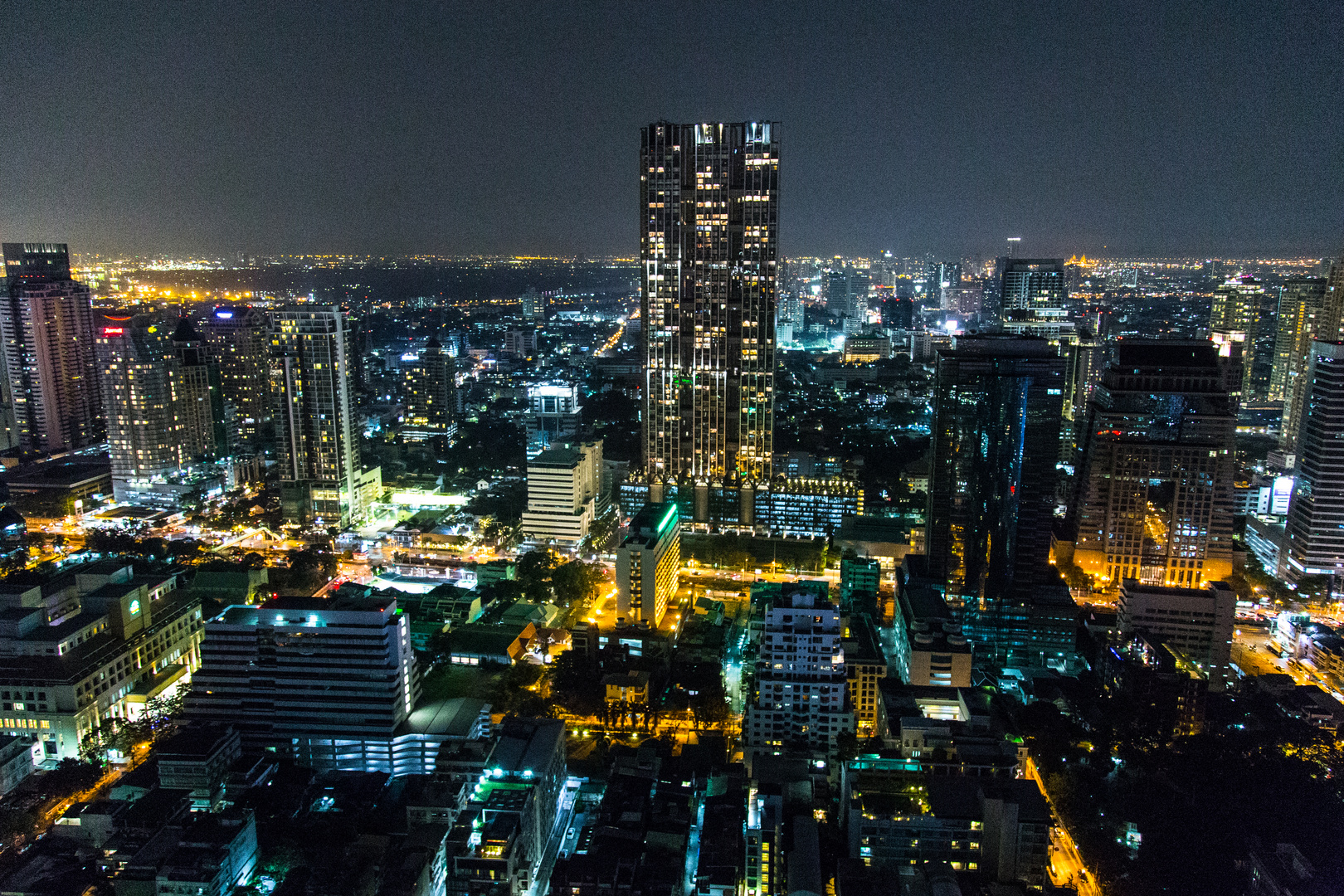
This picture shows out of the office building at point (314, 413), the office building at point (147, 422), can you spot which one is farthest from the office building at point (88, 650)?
the office building at point (147, 422)

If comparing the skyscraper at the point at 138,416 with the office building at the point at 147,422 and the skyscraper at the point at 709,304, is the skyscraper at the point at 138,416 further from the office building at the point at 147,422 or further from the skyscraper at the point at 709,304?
the skyscraper at the point at 709,304

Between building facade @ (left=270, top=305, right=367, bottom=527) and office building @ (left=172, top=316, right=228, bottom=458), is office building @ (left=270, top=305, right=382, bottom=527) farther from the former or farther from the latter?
office building @ (left=172, top=316, right=228, bottom=458)

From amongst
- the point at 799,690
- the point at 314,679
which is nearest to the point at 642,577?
the point at 799,690

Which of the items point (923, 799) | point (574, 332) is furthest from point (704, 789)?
point (574, 332)

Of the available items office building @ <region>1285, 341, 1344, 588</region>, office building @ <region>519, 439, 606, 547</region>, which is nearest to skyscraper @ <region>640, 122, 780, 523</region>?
office building @ <region>519, 439, 606, 547</region>

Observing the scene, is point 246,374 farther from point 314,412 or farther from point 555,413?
point 555,413

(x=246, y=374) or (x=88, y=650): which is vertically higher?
(x=246, y=374)
